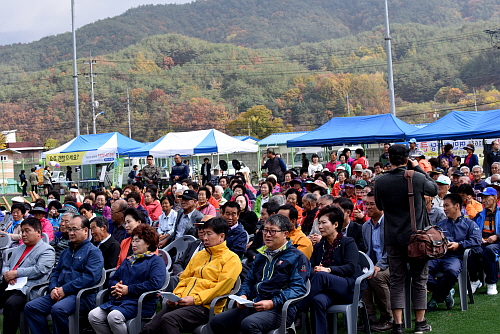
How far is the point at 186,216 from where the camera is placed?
24.8 feet

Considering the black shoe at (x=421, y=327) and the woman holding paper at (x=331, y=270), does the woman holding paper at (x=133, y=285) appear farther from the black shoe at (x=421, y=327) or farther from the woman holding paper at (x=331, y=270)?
the black shoe at (x=421, y=327)

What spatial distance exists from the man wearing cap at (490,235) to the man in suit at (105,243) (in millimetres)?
3898

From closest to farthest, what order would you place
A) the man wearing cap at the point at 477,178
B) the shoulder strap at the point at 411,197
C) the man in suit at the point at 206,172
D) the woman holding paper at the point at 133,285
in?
the shoulder strap at the point at 411,197, the woman holding paper at the point at 133,285, the man wearing cap at the point at 477,178, the man in suit at the point at 206,172

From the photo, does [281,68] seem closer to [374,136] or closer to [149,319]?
[374,136]

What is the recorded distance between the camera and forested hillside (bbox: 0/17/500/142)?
246ft

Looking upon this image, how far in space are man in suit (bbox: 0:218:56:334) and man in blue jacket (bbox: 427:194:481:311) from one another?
3939 millimetres

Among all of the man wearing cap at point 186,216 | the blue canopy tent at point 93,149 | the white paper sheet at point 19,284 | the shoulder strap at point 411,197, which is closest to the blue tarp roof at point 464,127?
the man wearing cap at point 186,216

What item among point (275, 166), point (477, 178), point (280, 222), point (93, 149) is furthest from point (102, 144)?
point (280, 222)

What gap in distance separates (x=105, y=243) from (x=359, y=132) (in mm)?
10826

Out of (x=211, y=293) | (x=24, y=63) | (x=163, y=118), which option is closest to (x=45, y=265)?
(x=211, y=293)

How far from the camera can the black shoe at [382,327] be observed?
5.33 meters

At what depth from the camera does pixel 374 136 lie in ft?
50.2

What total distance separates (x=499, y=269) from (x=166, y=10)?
150865 millimetres

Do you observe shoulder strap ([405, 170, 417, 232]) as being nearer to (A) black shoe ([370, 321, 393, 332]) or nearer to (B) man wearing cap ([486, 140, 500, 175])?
(A) black shoe ([370, 321, 393, 332])
